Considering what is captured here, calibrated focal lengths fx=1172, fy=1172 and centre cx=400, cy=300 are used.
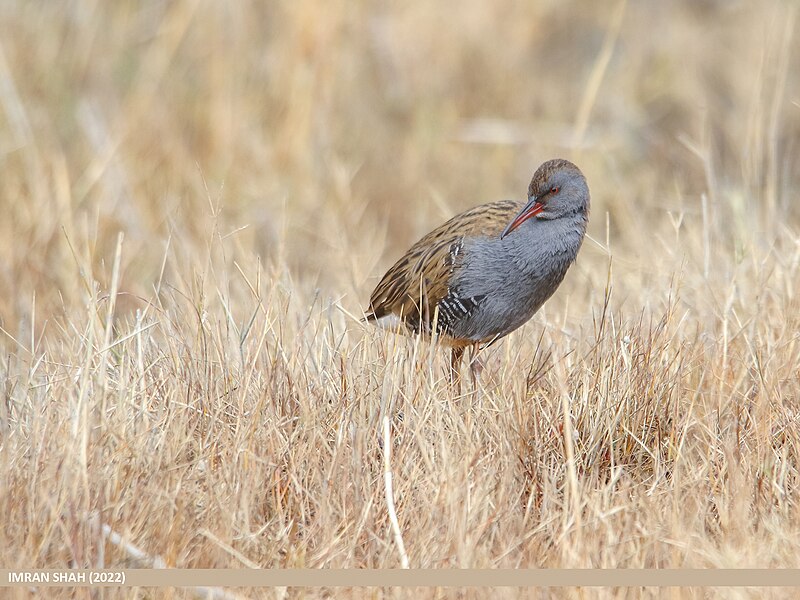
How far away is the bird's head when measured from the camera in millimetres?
4289

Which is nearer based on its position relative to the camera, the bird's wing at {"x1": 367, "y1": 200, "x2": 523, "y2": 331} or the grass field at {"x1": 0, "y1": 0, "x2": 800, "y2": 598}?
the grass field at {"x1": 0, "y1": 0, "x2": 800, "y2": 598}

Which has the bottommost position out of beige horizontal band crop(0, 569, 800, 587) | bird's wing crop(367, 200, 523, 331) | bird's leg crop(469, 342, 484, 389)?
beige horizontal band crop(0, 569, 800, 587)

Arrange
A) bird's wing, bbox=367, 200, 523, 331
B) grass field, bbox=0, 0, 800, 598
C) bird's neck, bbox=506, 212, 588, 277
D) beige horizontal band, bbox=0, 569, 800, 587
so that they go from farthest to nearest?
bird's wing, bbox=367, 200, 523, 331
bird's neck, bbox=506, 212, 588, 277
grass field, bbox=0, 0, 800, 598
beige horizontal band, bbox=0, 569, 800, 587

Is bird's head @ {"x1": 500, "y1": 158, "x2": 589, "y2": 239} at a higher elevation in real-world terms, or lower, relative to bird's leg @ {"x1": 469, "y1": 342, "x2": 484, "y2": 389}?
higher

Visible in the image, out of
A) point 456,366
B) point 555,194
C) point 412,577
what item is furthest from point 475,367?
point 412,577

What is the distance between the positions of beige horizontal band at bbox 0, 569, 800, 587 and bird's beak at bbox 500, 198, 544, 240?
169 centimetres

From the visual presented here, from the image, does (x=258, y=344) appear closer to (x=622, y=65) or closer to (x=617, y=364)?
(x=617, y=364)

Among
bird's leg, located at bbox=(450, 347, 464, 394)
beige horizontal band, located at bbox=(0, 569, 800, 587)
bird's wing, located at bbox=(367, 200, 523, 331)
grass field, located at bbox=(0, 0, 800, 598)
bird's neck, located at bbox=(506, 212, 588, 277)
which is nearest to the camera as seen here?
beige horizontal band, located at bbox=(0, 569, 800, 587)

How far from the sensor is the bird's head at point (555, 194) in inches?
169

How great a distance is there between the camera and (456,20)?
920 centimetres

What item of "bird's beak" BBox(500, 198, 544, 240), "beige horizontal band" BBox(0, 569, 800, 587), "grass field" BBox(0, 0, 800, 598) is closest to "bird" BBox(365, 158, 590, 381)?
"bird's beak" BBox(500, 198, 544, 240)

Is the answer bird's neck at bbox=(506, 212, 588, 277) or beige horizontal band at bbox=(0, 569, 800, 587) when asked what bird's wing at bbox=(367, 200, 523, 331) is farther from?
beige horizontal band at bbox=(0, 569, 800, 587)

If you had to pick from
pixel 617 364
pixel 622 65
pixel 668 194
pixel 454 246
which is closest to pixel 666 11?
pixel 622 65

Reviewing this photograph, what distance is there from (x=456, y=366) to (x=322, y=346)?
78 cm
